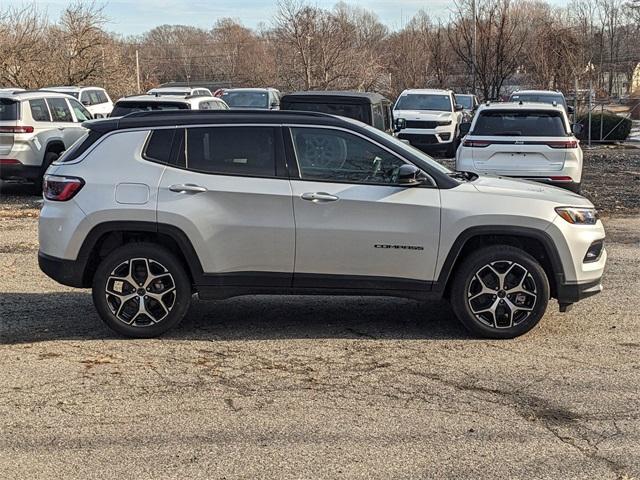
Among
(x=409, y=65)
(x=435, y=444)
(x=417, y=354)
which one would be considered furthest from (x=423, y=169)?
(x=409, y=65)

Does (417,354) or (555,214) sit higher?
(555,214)

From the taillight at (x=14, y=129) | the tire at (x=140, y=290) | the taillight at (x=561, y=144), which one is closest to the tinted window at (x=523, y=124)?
the taillight at (x=561, y=144)

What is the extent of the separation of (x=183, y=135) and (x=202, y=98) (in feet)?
29.8

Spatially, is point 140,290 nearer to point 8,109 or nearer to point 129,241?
point 129,241

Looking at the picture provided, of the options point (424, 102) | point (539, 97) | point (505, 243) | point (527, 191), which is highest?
point (539, 97)

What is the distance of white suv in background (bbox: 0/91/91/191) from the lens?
1376cm

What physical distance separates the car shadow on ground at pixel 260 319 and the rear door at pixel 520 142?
4.70 meters

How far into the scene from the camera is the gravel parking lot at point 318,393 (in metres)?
4.04

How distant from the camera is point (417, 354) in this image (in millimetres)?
5742

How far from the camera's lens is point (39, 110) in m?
14.4

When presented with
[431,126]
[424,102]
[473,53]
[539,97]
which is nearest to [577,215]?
[431,126]

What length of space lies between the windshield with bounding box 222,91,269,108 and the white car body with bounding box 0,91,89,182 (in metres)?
8.40

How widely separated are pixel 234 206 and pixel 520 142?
6454 millimetres

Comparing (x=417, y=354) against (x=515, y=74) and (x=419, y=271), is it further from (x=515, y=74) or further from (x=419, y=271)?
(x=515, y=74)
